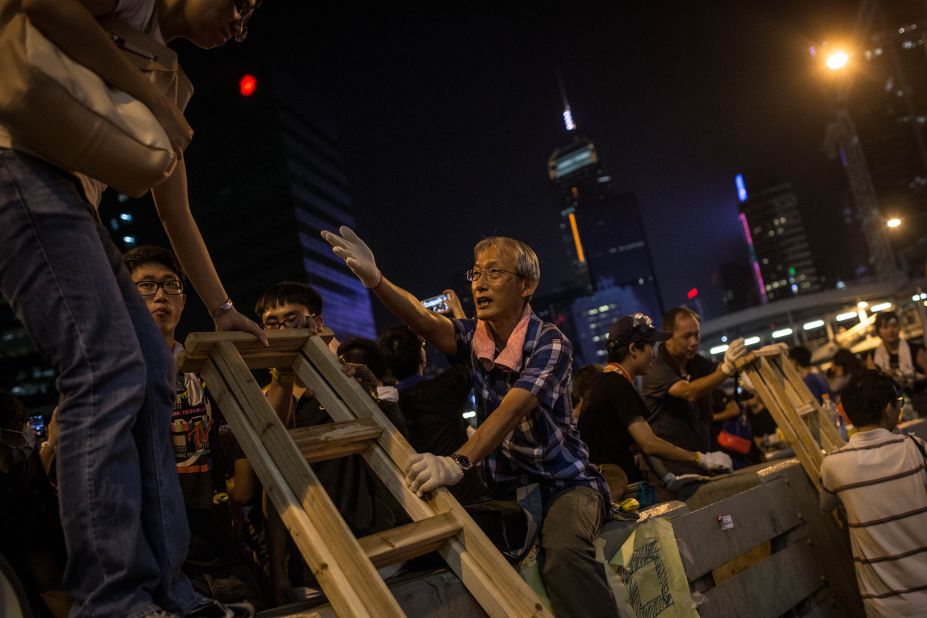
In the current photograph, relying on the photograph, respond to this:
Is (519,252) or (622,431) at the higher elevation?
(519,252)

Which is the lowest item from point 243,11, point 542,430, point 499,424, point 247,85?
point 542,430

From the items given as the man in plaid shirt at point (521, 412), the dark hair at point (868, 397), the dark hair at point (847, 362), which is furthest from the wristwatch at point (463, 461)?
the dark hair at point (847, 362)

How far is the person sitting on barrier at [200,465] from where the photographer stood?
255 cm

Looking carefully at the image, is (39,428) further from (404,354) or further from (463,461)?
(463,461)

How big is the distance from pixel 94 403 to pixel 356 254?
1.67 metres

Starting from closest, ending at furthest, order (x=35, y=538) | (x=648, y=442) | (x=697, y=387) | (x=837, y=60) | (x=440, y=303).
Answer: (x=35, y=538)
(x=648, y=442)
(x=440, y=303)
(x=697, y=387)
(x=837, y=60)

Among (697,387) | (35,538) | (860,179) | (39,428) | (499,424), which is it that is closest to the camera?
(35,538)

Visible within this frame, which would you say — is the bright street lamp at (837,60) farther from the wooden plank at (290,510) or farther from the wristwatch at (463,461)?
the wooden plank at (290,510)

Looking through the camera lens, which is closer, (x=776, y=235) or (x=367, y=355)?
(x=367, y=355)

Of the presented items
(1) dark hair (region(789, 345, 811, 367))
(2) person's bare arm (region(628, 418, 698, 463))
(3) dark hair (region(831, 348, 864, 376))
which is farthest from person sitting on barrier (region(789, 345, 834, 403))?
(2) person's bare arm (region(628, 418, 698, 463))

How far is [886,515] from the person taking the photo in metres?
4.26

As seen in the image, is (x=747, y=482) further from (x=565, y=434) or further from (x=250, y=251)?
(x=250, y=251)

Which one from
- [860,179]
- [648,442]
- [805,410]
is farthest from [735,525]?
[860,179]

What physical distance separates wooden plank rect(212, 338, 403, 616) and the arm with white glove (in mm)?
829
